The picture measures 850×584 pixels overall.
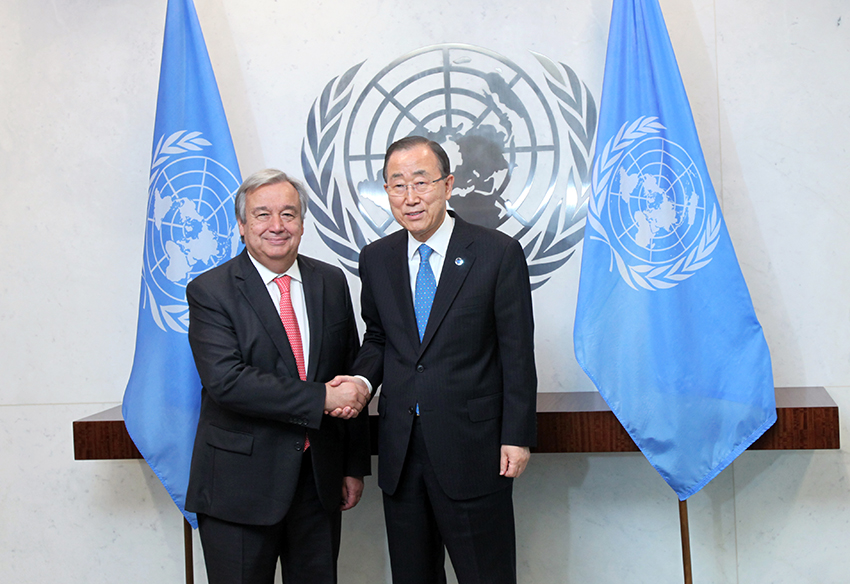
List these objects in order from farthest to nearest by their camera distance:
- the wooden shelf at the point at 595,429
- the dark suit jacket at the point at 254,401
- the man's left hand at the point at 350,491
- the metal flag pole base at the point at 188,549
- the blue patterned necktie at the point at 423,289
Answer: the metal flag pole base at the point at 188,549 < the wooden shelf at the point at 595,429 < the man's left hand at the point at 350,491 < the blue patterned necktie at the point at 423,289 < the dark suit jacket at the point at 254,401

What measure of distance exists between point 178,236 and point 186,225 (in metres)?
0.05

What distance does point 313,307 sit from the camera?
190 cm

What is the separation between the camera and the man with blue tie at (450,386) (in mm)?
1784

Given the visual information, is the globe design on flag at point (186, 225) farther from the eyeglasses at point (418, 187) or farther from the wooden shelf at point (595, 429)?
the eyeglasses at point (418, 187)

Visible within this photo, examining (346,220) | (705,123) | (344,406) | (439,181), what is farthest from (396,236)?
(705,123)

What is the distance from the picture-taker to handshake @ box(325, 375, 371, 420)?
5.81 feet

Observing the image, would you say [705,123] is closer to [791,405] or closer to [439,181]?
[791,405]

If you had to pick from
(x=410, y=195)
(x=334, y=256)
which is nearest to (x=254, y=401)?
(x=410, y=195)

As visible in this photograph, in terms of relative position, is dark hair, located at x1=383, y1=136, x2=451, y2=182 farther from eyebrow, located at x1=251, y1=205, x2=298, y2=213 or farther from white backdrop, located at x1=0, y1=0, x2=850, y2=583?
white backdrop, located at x1=0, y1=0, x2=850, y2=583

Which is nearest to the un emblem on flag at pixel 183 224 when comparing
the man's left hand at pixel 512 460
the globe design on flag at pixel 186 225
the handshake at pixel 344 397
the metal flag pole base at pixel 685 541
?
the globe design on flag at pixel 186 225

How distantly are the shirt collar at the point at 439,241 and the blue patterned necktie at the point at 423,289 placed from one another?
0.07 feet

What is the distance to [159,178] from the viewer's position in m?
2.41

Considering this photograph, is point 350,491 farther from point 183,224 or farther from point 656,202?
point 656,202

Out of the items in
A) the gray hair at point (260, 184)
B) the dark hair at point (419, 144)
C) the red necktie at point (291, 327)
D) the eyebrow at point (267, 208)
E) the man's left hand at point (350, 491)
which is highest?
the dark hair at point (419, 144)
